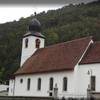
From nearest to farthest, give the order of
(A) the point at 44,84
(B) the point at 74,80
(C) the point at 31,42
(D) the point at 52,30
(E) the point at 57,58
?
(B) the point at 74,80, (A) the point at 44,84, (E) the point at 57,58, (C) the point at 31,42, (D) the point at 52,30

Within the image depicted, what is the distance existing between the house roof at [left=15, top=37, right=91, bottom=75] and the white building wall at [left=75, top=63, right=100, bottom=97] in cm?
118

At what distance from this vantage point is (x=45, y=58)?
1549 inches

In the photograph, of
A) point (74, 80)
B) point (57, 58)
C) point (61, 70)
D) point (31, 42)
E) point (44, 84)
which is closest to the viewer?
point (74, 80)

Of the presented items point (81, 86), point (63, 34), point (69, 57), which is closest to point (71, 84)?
point (81, 86)

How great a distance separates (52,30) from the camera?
99625 mm

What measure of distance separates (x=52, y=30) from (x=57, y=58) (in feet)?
209

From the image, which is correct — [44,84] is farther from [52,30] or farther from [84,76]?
[52,30]

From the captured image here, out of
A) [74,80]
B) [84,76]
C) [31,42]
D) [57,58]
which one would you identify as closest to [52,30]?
[31,42]

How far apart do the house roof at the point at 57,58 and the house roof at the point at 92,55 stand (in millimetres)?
699

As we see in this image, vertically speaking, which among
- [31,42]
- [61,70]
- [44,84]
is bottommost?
[44,84]

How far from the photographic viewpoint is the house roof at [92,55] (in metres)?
30.0

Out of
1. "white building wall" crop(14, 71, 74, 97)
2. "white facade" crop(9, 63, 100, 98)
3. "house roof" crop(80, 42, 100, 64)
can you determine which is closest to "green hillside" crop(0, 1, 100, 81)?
"white building wall" crop(14, 71, 74, 97)

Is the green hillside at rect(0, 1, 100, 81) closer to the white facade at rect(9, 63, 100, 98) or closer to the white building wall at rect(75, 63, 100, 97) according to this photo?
the white facade at rect(9, 63, 100, 98)

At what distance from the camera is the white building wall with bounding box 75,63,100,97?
2909cm
